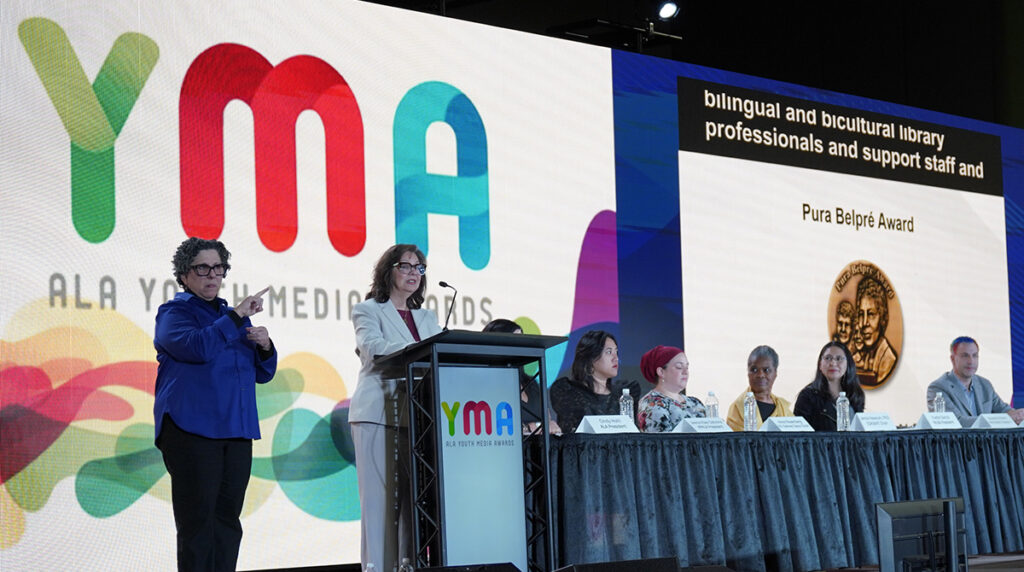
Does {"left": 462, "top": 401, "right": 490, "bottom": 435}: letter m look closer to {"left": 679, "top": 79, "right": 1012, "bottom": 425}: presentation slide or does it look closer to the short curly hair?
the short curly hair

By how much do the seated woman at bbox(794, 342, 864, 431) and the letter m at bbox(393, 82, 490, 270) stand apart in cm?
168

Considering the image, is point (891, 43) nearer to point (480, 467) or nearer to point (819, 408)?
point (819, 408)

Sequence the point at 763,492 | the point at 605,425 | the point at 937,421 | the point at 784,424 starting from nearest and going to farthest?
the point at 605,425
the point at 763,492
the point at 784,424
the point at 937,421

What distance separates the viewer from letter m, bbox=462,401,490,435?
3.81 meters

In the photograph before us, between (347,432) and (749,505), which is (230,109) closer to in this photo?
(347,432)

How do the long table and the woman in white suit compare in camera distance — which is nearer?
the long table

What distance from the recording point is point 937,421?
5262 millimetres

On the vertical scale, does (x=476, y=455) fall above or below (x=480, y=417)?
below

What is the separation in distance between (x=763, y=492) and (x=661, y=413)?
0.54 metres

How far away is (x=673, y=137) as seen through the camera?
687cm

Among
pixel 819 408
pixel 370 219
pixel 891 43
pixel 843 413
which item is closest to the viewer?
pixel 843 413

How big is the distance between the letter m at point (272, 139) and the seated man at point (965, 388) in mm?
3120

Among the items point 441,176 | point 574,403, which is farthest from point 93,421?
point 441,176

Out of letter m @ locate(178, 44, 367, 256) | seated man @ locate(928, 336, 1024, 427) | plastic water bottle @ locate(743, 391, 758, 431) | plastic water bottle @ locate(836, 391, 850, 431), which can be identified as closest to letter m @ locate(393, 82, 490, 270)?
letter m @ locate(178, 44, 367, 256)
